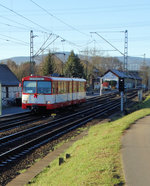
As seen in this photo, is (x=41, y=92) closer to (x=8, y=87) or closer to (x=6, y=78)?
(x=8, y=87)

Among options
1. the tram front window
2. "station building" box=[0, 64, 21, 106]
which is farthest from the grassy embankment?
"station building" box=[0, 64, 21, 106]

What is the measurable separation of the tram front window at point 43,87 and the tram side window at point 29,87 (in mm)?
413

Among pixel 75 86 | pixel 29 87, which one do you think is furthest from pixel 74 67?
pixel 29 87

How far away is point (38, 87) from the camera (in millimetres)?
20188

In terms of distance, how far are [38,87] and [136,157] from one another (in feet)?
44.4

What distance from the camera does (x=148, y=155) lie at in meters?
7.79

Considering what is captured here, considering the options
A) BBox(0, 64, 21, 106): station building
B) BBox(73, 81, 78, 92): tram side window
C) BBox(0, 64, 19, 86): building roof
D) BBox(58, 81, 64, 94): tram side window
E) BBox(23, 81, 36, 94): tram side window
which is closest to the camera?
BBox(23, 81, 36, 94): tram side window

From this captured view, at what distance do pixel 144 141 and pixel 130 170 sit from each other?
11.8ft

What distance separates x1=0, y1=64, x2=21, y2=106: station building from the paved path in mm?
20040

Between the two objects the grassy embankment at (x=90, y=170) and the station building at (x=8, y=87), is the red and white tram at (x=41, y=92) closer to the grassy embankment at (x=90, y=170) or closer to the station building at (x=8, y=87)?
the station building at (x=8, y=87)

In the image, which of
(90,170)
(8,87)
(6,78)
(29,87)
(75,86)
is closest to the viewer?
(90,170)

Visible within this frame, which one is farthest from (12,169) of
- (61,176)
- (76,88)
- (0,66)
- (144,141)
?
(0,66)

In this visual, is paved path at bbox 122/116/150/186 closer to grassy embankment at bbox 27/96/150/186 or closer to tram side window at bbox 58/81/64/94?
grassy embankment at bbox 27/96/150/186

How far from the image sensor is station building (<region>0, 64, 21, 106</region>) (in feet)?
95.8
